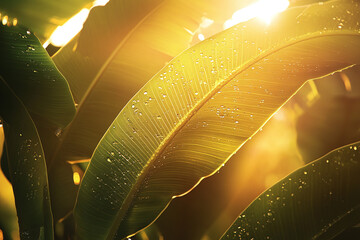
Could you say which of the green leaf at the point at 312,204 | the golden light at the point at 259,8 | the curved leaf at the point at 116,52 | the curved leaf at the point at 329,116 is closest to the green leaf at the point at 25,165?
the curved leaf at the point at 116,52

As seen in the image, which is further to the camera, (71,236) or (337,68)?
(71,236)

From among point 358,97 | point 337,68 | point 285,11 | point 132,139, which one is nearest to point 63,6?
point 132,139

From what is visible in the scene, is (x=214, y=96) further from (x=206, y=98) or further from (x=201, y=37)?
(x=201, y=37)

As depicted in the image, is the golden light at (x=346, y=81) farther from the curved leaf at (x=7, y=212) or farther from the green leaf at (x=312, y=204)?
the curved leaf at (x=7, y=212)

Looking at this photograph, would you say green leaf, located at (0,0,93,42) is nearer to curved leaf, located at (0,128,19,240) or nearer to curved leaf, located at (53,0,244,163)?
curved leaf, located at (53,0,244,163)

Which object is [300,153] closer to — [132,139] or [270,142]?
[270,142]

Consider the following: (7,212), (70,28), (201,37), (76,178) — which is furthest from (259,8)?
(7,212)

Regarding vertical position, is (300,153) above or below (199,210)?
above
